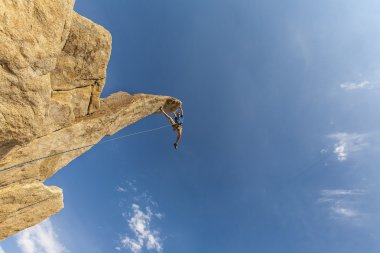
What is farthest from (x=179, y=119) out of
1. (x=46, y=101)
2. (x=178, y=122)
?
(x=46, y=101)

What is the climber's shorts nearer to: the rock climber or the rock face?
the rock climber

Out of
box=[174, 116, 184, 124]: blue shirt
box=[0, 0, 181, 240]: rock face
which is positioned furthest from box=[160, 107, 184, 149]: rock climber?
box=[0, 0, 181, 240]: rock face

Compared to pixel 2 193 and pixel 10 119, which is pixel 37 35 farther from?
pixel 2 193

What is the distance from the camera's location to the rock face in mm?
6445

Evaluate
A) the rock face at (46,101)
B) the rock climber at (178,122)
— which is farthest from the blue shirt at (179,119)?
the rock face at (46,101)

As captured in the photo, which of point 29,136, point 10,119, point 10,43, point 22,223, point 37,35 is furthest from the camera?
point 22,223

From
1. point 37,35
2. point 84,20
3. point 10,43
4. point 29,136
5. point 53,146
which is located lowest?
point 53,146

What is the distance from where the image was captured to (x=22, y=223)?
11625 millimetres

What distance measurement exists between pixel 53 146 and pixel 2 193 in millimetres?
2435

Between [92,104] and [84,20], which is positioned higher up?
[84,20]

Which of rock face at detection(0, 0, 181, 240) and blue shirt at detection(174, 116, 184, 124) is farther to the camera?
blue shirt at detection(174, 116, 184, 124)

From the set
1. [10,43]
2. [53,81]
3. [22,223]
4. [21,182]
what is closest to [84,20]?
[53,81]

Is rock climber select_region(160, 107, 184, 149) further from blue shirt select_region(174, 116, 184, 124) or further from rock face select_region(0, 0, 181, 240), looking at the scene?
rock face select_region(0, 0, 181, 240)

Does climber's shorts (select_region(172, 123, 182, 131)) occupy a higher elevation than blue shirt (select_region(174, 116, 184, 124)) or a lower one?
lower
